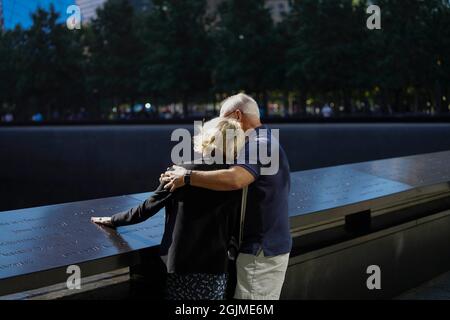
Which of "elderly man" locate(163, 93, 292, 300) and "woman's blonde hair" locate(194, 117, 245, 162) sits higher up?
"woman's blonde hair" locate(194, 117, 245, 162)

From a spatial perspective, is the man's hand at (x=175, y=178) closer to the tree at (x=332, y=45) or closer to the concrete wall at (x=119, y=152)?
the concrete wall at (x=119, y=152)

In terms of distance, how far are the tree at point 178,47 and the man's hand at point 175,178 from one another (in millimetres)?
42196

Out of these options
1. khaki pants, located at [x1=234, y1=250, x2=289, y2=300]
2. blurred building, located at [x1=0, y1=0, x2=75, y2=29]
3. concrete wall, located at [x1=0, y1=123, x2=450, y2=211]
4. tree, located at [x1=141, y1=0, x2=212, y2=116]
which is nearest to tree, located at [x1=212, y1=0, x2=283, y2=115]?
tree, located at [x1=141, y1=0, x2=212, y2=116]

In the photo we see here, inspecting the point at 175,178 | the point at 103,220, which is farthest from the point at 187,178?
the point at 103,220

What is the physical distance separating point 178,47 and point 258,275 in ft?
142

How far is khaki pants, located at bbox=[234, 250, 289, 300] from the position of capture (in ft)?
9.58

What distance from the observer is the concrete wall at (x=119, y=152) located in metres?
17.7

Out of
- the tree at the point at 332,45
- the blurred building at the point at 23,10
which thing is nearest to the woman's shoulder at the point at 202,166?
the tree at the point at 332,45

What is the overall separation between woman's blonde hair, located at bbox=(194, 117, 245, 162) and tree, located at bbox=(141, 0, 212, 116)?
1659 inches

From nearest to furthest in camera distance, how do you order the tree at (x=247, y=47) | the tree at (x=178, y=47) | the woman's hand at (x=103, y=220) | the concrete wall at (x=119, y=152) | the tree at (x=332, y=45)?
the woman's hand at (x=103, y=220) < the concrete wall at (x=119, y=152) < the tree at (x=332, y=45) < the tree at (x=247, y=47) < the tree at (x=178, y=47)

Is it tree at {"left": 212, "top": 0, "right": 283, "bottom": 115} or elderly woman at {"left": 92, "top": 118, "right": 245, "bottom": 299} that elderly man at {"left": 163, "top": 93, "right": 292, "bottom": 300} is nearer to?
elderly woman at {"left": 92, "top": 118, "right": 245, "bottom": 299}

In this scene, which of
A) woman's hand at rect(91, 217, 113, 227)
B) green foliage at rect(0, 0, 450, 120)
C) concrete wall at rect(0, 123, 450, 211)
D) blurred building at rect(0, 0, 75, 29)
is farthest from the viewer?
blurred building at rect(0, 0, 75, 29)
